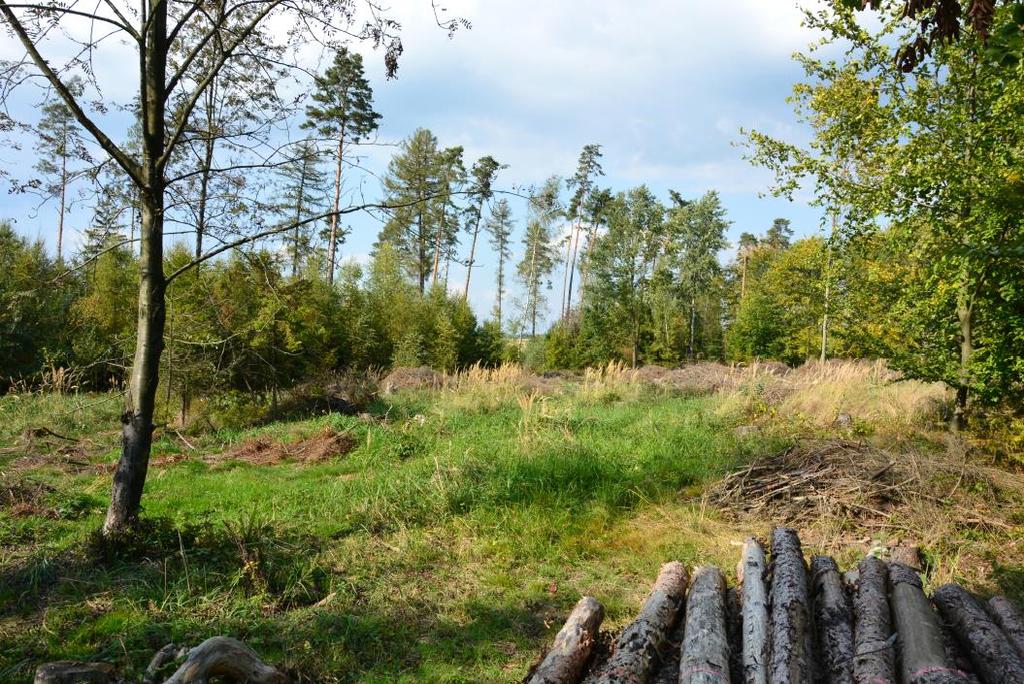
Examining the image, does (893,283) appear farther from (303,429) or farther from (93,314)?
(93,314)

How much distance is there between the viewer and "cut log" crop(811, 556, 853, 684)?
320cm

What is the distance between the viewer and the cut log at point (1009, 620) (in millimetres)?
3510

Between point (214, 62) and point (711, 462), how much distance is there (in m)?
6.81

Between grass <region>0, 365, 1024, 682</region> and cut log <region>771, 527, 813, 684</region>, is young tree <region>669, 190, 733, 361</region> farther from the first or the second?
cut log <region>771, 527, 813, 684</region>

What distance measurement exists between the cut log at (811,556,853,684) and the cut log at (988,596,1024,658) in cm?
80

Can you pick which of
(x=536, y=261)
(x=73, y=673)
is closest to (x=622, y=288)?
(x=536, y=261)

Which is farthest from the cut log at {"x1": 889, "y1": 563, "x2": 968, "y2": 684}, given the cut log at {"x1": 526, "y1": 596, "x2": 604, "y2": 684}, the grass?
the grass

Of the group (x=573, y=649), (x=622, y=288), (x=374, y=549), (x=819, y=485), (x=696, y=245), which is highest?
(x=696, y=245)

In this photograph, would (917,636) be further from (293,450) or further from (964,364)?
(293,450)

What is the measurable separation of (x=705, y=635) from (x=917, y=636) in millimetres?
1062

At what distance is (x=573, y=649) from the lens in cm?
342

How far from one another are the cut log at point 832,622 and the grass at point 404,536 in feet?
4.14

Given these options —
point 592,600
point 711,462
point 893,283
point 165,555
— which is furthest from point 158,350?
point 893,283

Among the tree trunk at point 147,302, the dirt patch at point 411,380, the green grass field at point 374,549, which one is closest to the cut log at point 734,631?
the green grass field at point 374,549
